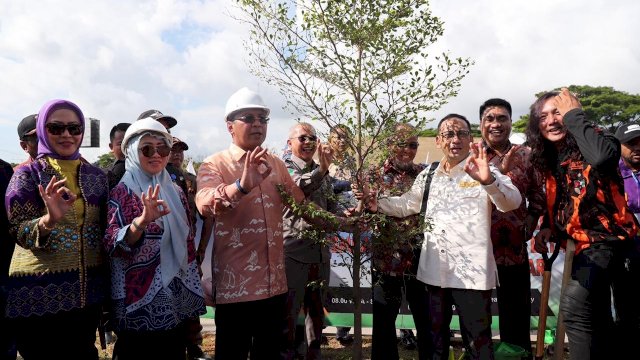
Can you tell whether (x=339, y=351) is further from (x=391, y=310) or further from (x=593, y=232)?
(x=593, y=232)

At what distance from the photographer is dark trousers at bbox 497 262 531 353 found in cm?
396

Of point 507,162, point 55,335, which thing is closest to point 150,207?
point 55,335

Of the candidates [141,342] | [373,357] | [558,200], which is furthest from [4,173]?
[558,200]

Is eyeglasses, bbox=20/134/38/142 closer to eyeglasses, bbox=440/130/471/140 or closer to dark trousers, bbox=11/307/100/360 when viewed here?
dark trousers, bbox=11/307/100/360

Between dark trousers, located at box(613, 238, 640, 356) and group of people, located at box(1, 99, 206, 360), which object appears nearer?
group of people, located at box(1, 99, 206, 360)

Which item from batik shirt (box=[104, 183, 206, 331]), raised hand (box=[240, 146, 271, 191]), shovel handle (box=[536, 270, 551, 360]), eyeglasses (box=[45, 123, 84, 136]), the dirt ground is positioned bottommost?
the dirt ground

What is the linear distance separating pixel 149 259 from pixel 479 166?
2.12m

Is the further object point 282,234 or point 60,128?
point 282,234

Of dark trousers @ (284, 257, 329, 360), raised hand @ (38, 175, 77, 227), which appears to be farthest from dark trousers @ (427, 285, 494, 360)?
raised hand @ (38, 175, 77, 227)

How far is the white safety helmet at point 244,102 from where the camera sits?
10.9ft

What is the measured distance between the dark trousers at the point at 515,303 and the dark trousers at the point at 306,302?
142 cm

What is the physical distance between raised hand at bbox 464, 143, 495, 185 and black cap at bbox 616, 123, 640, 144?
1583mm

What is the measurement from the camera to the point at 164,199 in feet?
9.91

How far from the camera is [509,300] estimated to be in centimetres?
400
